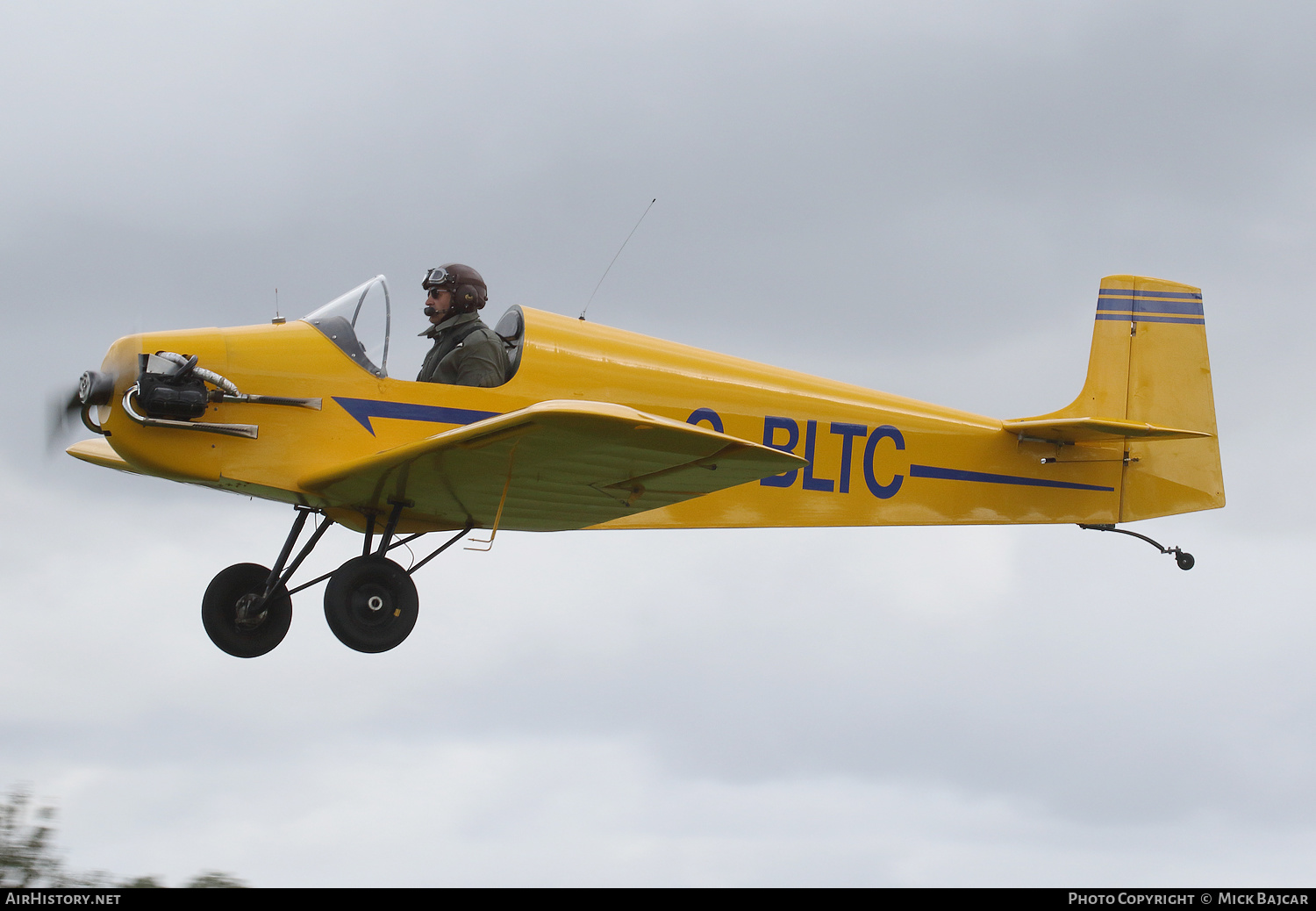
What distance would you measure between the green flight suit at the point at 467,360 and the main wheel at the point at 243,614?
1767mm

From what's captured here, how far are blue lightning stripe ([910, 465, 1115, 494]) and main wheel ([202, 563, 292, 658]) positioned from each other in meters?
4.80

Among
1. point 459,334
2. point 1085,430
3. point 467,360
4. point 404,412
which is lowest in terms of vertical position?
point 404,412

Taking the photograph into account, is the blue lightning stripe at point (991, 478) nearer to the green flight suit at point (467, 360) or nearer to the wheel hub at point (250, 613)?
the green flight suit at point (467, 360)

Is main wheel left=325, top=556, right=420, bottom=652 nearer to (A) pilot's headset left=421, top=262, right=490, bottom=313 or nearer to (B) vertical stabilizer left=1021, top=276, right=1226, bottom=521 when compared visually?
(A) pilot's headset left=421, top=262, right=490, bottom=313

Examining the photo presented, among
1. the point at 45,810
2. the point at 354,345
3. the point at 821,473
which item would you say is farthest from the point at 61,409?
the point at 821,473

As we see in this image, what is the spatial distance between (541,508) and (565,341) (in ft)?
3.72

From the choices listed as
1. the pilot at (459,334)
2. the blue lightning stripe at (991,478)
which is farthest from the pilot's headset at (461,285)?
the blue lightning stripe at (991,478)

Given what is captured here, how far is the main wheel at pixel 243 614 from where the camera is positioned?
8562mm

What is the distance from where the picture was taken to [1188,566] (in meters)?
10.8

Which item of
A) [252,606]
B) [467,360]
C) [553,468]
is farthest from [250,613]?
[553,468]

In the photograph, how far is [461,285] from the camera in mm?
8695

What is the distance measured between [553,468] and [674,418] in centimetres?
167

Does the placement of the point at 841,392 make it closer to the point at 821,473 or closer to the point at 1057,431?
the point at 821,473

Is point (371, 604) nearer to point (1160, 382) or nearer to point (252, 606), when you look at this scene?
point (252, 606)
